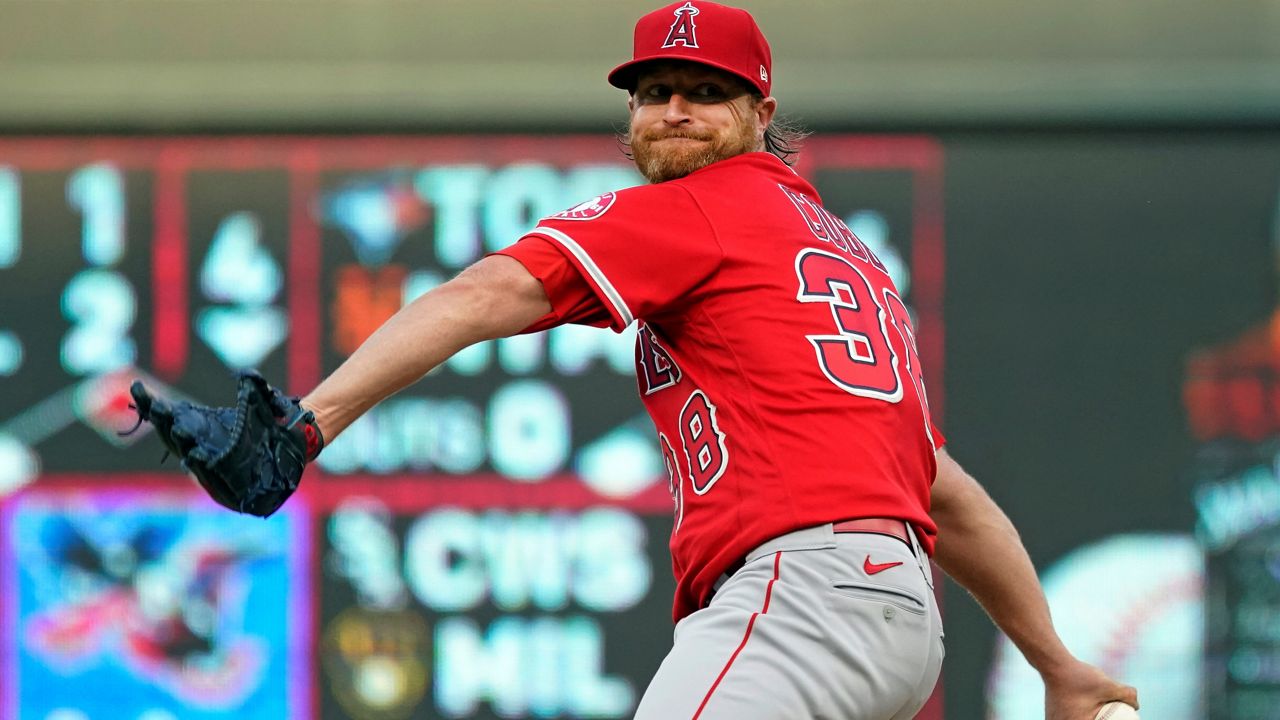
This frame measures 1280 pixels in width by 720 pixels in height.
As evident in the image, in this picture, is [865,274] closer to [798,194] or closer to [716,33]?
[798,194]

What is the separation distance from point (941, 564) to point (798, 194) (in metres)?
0.71

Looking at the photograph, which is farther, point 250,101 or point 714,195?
point 250,101

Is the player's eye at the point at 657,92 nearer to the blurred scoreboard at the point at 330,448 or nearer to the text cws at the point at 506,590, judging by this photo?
the blurred scoreboard at the point at 330,448

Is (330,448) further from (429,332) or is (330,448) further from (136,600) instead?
(429,332)

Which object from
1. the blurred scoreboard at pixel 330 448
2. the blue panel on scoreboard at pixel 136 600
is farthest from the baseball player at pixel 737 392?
the blue panel on scoreboard at pixel 136 600

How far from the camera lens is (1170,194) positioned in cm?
617

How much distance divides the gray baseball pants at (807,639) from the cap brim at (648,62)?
0.75 m

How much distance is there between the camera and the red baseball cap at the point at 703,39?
8.88ft

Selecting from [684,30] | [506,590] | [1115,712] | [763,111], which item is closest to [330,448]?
[506,590]

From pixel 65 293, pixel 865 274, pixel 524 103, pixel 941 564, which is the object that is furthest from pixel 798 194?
pixel 65 293

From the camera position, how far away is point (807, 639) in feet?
7.83

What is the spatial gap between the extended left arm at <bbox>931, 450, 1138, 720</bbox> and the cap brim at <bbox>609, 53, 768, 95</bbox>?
70 centimetres

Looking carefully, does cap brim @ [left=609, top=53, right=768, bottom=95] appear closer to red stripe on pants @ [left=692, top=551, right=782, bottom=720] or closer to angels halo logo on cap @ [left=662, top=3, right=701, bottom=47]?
angels halo logo on cap @ [left=662, top=3, right=701, bottom=47]

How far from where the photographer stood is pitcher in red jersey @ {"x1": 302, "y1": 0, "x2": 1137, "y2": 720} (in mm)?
2377
